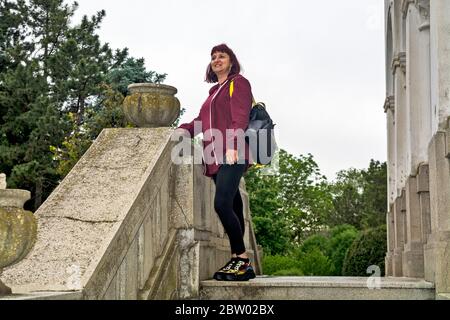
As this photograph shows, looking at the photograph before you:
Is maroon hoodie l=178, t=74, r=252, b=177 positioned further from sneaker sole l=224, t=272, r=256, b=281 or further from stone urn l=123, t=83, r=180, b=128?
sneaker sole l=224, t=272, r=256, b=281

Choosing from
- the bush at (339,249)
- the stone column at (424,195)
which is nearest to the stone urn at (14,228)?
the stone column at (424,195)

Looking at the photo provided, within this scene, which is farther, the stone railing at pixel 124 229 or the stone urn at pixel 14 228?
the stone railing at pixel 124 229

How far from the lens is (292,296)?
5.75m

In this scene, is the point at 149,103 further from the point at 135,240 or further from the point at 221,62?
the point at 135,240

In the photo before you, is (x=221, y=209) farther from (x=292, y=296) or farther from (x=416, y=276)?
(x=416, y=276)

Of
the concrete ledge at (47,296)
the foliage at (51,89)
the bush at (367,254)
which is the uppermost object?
the foliage at (51,89)

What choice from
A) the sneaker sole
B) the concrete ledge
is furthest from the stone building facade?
the concrete ledge

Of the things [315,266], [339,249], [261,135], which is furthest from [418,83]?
[339,249]

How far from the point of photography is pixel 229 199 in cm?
552

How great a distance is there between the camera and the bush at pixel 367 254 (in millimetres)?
17969

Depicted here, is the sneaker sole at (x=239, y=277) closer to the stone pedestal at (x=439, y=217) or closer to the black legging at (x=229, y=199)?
the black legging at (x=229, y=199)

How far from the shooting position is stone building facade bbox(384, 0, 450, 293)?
5883 mm

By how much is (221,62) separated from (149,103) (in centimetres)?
76
